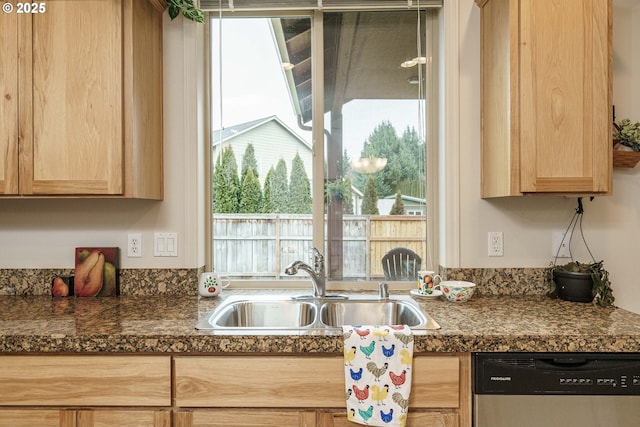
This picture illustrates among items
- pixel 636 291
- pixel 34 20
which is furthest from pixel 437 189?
pixel 34 20

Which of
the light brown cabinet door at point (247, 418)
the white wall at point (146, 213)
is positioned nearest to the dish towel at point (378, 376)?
the light brown cabinet door at point (247, 418)

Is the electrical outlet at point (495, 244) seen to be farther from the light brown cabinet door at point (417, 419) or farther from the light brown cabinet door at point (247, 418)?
the light brown cabinet door at point (247, 418)

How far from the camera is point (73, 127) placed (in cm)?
165

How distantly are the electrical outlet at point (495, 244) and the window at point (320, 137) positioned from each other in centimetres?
33

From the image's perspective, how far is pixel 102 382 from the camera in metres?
1.32

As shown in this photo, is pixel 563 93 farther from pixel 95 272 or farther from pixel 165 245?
pixel 95 272

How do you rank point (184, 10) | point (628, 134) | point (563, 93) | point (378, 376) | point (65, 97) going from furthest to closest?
point (184, 10) < point (628, 134) < point (65, 97) < point (563, 93) < point (378, 376)

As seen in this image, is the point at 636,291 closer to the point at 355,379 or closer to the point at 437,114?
the point at 437,114

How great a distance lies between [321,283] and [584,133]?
3.92ft

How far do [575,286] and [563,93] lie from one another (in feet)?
2.57

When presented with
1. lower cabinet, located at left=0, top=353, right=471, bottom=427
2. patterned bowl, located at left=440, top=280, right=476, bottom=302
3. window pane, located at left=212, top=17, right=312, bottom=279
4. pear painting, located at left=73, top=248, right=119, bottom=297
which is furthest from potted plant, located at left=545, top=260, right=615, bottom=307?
pear painting, located at left=73, top=248, right=119, bottom=297

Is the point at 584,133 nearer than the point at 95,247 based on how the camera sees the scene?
Yes

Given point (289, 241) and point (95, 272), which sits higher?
point (289, 241)

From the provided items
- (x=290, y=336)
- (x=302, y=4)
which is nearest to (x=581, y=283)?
(x=290, y=336)
